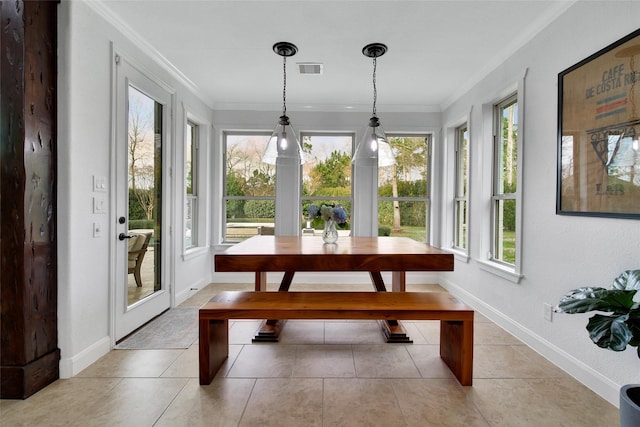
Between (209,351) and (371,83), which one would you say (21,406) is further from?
(371,83)

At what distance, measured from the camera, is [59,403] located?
1.86 meters

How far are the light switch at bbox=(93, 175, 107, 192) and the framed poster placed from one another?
3281mm

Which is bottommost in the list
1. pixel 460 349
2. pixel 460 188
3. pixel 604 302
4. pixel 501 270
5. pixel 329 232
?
pixel 460 349

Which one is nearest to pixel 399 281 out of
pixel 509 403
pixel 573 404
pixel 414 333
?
pixel 414 333

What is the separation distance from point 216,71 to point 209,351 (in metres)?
2.83

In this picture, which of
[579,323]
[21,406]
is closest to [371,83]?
[579,323]

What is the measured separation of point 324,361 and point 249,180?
10.0 feet

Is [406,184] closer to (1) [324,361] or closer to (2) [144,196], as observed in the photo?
(1) [324,361]

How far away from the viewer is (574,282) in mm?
2152

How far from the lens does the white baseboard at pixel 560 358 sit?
→ 1.91 m

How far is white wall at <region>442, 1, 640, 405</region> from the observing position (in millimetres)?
1858

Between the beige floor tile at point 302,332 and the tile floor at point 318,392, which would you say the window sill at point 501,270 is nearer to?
the tile floor at point 318,392

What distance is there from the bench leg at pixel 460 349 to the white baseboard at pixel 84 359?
2.53 meters

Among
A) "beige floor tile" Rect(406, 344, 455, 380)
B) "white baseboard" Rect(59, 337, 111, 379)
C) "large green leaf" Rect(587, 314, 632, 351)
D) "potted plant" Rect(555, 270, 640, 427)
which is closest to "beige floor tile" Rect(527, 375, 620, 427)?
"potted plant" Rect(555, 270, 640, 427)
